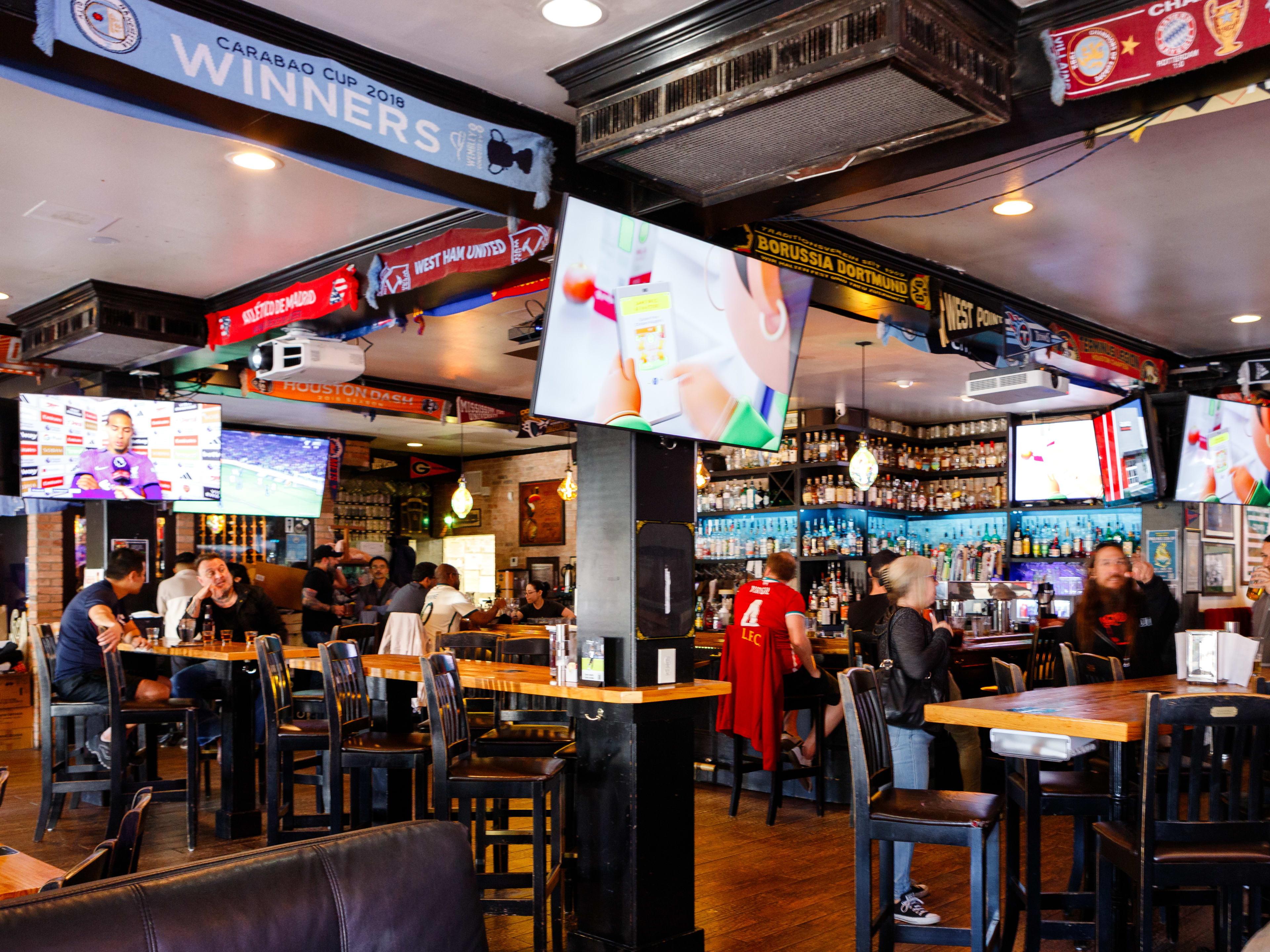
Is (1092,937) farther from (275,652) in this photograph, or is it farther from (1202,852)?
(275,652)

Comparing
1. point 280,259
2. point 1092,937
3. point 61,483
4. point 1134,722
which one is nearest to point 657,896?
point 1092,937

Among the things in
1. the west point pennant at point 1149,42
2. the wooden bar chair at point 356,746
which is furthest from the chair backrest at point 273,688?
the west point pennant at point 1149,42

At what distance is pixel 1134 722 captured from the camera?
3137 mm

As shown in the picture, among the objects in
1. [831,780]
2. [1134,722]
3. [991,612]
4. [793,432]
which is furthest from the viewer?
[793,432]

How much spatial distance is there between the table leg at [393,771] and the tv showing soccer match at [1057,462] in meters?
5.82

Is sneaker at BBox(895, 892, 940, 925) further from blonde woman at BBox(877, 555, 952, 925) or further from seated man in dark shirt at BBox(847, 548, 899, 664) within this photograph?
seated man in dark shirt at BBox(847, 548, 899, 664)

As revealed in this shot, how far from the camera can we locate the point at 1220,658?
4293 mm

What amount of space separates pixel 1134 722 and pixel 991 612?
20.0 ft

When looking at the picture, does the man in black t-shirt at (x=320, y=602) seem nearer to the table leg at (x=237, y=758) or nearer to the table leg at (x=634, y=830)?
the table leg at (x=237, y=758)

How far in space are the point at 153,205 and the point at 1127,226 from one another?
4.83 metres

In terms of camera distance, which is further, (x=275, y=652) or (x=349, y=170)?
(x=275, y=652)

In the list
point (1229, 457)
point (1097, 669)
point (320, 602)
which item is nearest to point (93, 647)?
point (320, 602)

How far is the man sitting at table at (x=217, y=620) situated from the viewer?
252 inches

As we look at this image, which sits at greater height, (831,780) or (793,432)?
(793,432)
